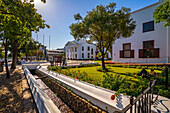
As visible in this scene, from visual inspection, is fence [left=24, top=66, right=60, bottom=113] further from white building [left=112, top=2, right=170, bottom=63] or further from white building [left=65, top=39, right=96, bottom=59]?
white building [left=65, top=39, right=96, bottom=59]

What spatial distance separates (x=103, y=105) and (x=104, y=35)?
8384mm

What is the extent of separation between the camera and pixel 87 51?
2126 inches

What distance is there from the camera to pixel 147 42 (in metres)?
15.1

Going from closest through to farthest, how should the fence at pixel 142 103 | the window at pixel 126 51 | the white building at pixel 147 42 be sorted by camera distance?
the fence at pixel 142 103, the white building at pixel 147 42, the window at pixel 126 51

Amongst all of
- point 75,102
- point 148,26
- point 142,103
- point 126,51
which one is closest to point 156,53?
point 126,51

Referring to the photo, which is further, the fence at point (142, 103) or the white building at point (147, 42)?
the white building at point (147, 42)

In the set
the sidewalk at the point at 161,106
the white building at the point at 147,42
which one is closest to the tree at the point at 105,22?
the sidewalk at the point at 161,106

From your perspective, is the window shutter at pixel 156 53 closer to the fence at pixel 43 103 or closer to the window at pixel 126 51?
the window at pixel 126 51

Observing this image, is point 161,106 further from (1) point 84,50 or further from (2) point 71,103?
(1) point 84,50

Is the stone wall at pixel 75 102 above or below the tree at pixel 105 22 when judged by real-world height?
below

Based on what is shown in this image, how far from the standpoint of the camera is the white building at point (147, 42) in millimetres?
13430

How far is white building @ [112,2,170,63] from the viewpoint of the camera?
13.4 metres

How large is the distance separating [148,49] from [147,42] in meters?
1.35

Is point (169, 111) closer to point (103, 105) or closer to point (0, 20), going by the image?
point (103, 105)
